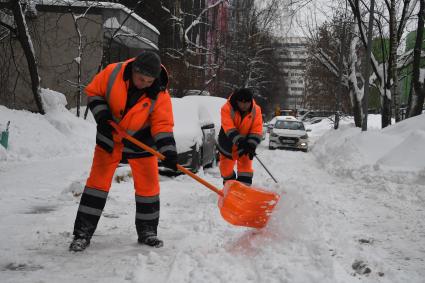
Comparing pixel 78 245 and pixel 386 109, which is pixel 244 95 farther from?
pixel 386 109

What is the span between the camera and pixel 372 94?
194 ft

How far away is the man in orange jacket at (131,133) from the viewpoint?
377 centimetres

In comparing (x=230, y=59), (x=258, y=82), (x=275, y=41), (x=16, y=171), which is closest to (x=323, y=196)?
(x=16, y=171)

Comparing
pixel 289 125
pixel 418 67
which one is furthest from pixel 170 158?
pixel 289 125

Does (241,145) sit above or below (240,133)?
below

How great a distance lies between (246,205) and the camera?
402cm

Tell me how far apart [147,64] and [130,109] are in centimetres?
40

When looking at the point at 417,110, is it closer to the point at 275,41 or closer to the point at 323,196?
the point at 323,196

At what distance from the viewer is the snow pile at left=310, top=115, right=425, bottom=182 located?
→ 9.23 m

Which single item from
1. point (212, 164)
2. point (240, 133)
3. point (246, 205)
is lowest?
point (212, 164)

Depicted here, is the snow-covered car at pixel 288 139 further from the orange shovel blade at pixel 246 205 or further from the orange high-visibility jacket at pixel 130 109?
the orange high-visibility jacket at pixel 130 109

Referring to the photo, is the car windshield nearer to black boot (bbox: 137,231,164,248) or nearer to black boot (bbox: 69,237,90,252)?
black boot (bbox: 137,231,164,248)

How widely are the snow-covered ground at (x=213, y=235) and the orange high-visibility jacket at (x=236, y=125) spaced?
0.75 metres

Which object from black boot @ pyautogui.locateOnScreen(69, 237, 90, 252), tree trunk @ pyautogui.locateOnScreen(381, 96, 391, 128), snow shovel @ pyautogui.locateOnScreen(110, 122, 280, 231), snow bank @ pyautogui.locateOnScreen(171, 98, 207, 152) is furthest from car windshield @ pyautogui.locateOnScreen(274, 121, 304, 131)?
black boot @ pyautogui.locateOnScreen(69, 237, 90, 252)
